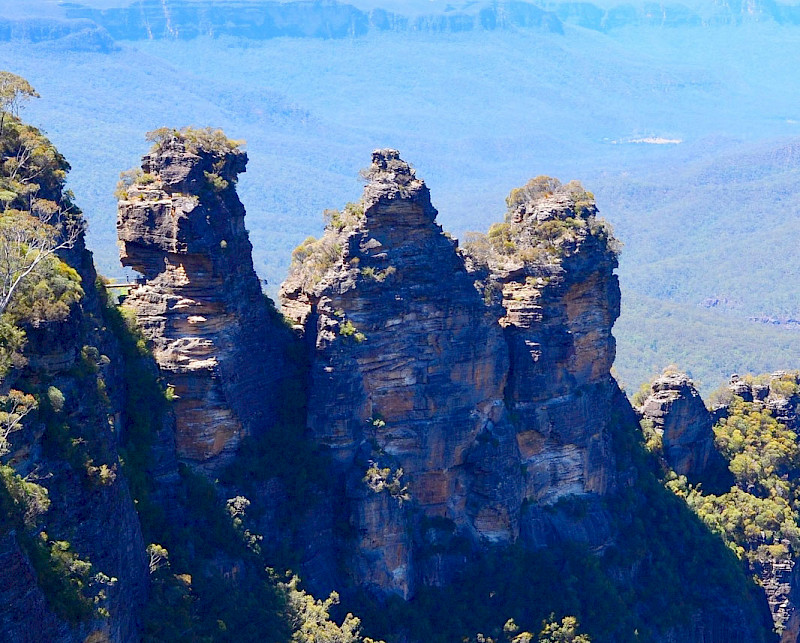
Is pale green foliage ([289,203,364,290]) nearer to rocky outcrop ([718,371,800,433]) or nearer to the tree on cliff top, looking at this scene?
the tree on cliff top

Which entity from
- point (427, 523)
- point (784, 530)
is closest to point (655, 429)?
point (784, 530)

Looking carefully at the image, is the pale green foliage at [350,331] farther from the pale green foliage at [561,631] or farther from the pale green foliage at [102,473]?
the pale green foliage at [102,473]

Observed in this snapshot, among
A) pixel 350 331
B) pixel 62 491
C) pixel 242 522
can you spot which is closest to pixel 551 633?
pixel 242 522

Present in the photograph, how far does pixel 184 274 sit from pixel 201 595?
908cm

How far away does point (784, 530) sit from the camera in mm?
61094

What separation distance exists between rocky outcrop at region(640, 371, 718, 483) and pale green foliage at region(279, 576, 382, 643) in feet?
64.4

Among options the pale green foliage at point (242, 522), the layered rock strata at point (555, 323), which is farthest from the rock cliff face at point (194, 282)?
the layered rock strata at point (555, 323)

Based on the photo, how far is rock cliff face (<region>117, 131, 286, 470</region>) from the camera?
4381 centimetres

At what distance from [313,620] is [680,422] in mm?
22722

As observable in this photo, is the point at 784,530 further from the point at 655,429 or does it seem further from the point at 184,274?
the point at 184,274

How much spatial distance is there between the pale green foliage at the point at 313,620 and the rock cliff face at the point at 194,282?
4560mm

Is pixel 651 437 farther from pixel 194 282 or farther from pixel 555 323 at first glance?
pixel 194 282

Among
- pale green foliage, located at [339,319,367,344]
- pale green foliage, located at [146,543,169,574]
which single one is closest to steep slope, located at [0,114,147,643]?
pale green foliage, located at [146,543,169,574]

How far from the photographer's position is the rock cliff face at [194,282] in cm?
4381
